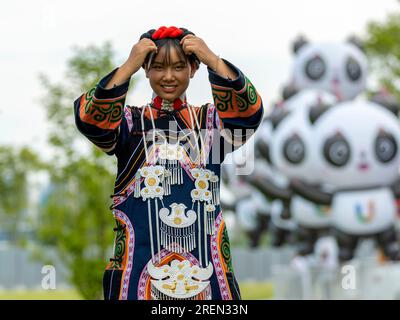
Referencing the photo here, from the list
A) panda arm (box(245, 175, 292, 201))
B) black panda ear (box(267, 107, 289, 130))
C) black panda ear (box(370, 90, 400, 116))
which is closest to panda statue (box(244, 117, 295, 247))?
panda arm (box(245, 175, 292, 201))

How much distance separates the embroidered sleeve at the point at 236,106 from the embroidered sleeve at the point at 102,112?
315 mm

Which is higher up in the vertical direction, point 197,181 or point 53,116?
point 53,116

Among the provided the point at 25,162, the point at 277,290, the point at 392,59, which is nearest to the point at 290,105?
the point at 277,290

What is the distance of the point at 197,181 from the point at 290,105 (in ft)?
38.3

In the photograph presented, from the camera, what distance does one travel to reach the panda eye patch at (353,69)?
14805 millimetres

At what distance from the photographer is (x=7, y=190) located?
2902 cm

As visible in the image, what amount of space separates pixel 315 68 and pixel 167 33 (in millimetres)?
12388

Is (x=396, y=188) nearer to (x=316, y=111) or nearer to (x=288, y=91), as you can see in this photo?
(x=316, y=111)

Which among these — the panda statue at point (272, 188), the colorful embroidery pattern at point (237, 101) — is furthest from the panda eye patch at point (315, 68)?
the colorful embroidery pattern at point (237, 101)

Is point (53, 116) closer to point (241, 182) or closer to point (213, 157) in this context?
point (213, 157)
